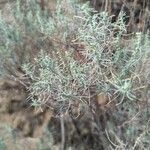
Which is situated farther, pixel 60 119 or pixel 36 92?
pixel 60 119

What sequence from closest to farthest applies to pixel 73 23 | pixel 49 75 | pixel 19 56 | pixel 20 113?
pixel 49 75
pixel 73 23
pixel 19 56
pixel 20 113

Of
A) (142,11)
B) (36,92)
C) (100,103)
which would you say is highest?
(142,11)

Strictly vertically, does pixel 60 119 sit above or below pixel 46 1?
below

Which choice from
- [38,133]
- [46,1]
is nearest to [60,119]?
[38,133]

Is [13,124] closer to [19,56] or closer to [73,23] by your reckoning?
[19,56]

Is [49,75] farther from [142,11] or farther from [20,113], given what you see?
[142,11]

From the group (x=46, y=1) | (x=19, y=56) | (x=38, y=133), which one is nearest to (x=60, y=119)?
(x=38, y=133)

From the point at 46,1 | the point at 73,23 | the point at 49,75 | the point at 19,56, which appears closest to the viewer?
the point at 49,75
